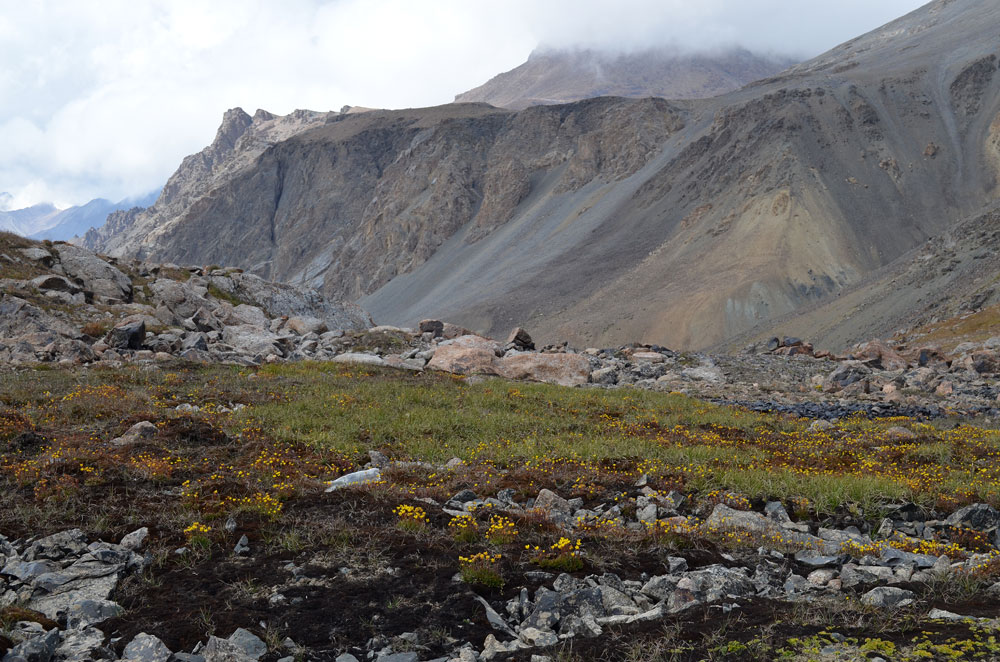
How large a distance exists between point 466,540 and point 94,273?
30154 millimetres

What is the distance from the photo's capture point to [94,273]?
102ft

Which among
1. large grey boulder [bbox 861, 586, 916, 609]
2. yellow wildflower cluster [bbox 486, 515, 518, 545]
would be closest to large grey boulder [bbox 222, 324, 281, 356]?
yellow wildflower cluster [bbox 486, 515, 518, 545]

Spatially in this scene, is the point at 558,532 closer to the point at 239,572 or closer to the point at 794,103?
the point at 239,572

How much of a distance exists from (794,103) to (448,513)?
128492 mm

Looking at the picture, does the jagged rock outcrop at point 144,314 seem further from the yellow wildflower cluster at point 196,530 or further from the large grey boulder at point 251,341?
the yellow wildflower cluster at point 196,530

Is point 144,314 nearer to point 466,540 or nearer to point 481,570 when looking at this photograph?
point 466,540

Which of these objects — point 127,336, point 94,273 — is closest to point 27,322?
point 127,336

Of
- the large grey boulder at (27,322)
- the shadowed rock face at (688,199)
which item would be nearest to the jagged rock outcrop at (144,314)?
the large grey boulder at (27,322)

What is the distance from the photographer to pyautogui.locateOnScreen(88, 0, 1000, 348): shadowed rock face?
307ft

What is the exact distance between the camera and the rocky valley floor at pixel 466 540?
5.93 m

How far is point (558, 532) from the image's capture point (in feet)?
27.6

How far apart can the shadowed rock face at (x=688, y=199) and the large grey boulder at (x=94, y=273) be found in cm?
6638

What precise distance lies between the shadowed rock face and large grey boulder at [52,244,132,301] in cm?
6638

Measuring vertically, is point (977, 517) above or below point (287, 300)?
below
